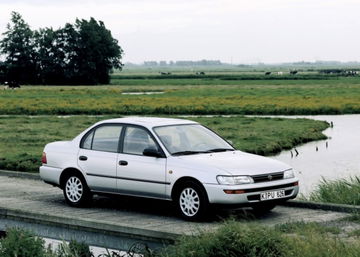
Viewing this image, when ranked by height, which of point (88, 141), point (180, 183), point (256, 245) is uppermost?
point (88, 141)

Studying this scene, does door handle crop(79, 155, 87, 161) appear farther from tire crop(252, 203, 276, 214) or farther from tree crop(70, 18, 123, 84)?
tree crop(70, 18, 123, 84)

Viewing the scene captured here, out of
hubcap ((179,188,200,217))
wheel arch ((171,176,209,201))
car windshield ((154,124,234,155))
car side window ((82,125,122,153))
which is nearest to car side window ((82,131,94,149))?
car side window ((82,125,122,153))

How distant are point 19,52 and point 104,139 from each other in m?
119

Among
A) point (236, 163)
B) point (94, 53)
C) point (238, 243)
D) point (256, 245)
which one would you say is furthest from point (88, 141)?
point (94, 53)

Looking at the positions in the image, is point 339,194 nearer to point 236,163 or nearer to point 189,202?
point 236,163

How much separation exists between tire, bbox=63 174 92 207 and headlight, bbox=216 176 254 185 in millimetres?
2877

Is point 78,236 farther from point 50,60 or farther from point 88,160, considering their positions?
point 50,60

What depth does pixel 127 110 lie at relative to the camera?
53.4 m

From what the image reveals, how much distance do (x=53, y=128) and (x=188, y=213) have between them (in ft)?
89.3

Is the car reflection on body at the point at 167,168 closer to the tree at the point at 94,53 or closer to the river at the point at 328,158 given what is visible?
the river at the point at 328,158

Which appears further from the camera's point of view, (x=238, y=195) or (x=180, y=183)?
(x=180, y=183)

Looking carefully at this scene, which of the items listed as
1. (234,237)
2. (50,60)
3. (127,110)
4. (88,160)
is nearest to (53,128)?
(127,110)

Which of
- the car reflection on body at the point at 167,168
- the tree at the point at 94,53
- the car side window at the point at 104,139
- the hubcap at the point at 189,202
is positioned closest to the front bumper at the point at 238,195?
the car reflection on body at the point at 167,168

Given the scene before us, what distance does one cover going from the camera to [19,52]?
129 meters
